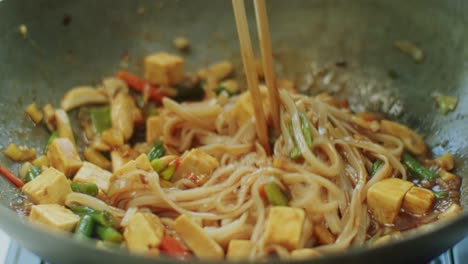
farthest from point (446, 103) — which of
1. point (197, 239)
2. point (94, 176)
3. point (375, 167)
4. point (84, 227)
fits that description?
point (84, 227)

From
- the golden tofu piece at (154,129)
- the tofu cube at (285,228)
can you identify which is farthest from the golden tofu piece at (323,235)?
the golden tofu piece at (154,129)

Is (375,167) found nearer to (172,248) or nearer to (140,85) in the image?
(172,248)

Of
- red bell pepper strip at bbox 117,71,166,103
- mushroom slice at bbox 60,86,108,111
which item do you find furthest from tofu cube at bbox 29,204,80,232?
red bell pepper strip at bbox 117,71,166,103

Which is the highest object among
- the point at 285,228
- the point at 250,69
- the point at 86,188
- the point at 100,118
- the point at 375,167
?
the point at 250,69

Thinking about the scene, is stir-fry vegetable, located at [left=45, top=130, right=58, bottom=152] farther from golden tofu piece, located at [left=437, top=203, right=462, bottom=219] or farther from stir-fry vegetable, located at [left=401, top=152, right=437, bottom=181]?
golden tofu piece, located at [left=437, top=203, right=462, bottom=219]

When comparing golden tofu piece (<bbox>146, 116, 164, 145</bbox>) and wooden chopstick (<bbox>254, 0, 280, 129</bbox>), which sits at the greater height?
wooden chopstick (<bbox>254, 0, 280, 129</bbox>)

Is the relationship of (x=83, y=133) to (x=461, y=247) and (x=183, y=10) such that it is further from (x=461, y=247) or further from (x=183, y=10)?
(x=461, y=247)

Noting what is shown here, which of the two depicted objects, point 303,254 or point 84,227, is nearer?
point 303,254
